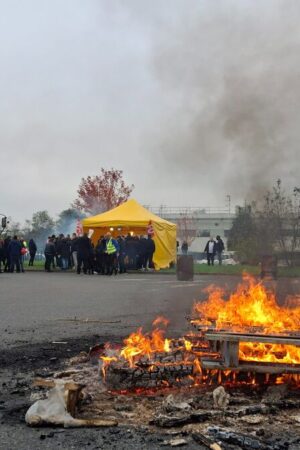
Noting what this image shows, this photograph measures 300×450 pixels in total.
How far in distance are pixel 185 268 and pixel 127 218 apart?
628cm

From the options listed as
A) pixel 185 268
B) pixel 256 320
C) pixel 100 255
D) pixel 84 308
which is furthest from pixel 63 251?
pixel 256 320

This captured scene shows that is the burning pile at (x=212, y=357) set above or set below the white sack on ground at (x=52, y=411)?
above

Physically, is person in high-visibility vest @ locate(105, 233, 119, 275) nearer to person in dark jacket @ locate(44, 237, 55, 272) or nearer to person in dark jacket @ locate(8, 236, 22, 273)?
person in dark jacket @ locate(44, 237, 55, 272)

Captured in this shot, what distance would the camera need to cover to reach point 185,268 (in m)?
17.2

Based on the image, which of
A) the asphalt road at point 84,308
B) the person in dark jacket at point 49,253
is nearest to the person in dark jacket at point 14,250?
the person in dark jacket at point 49,253

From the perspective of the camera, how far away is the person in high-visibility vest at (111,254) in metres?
20.4

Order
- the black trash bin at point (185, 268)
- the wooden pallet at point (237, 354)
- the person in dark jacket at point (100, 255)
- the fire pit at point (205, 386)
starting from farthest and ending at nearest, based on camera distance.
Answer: the person in dark jacket at point (100, 255)
the black trash bin at point (185, 268)
the wooden pallet at point (237, 354)
the fire pit at point (205, 386)

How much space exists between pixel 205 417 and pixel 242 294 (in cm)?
262

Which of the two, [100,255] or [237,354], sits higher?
[100,255]

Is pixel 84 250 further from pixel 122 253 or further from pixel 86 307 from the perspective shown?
pixel 86 307

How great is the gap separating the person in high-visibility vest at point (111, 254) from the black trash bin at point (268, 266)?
843cm

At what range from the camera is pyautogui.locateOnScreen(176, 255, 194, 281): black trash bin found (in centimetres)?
1714

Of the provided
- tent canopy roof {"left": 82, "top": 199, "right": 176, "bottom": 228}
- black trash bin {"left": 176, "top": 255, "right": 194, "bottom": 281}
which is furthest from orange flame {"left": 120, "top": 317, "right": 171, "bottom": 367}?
tent canopy roof {"left": 82, "top": 199, "right": 176, "bottom": 228}

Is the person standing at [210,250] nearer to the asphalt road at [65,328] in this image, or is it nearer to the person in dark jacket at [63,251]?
the person in dark jacket at [63,251]
